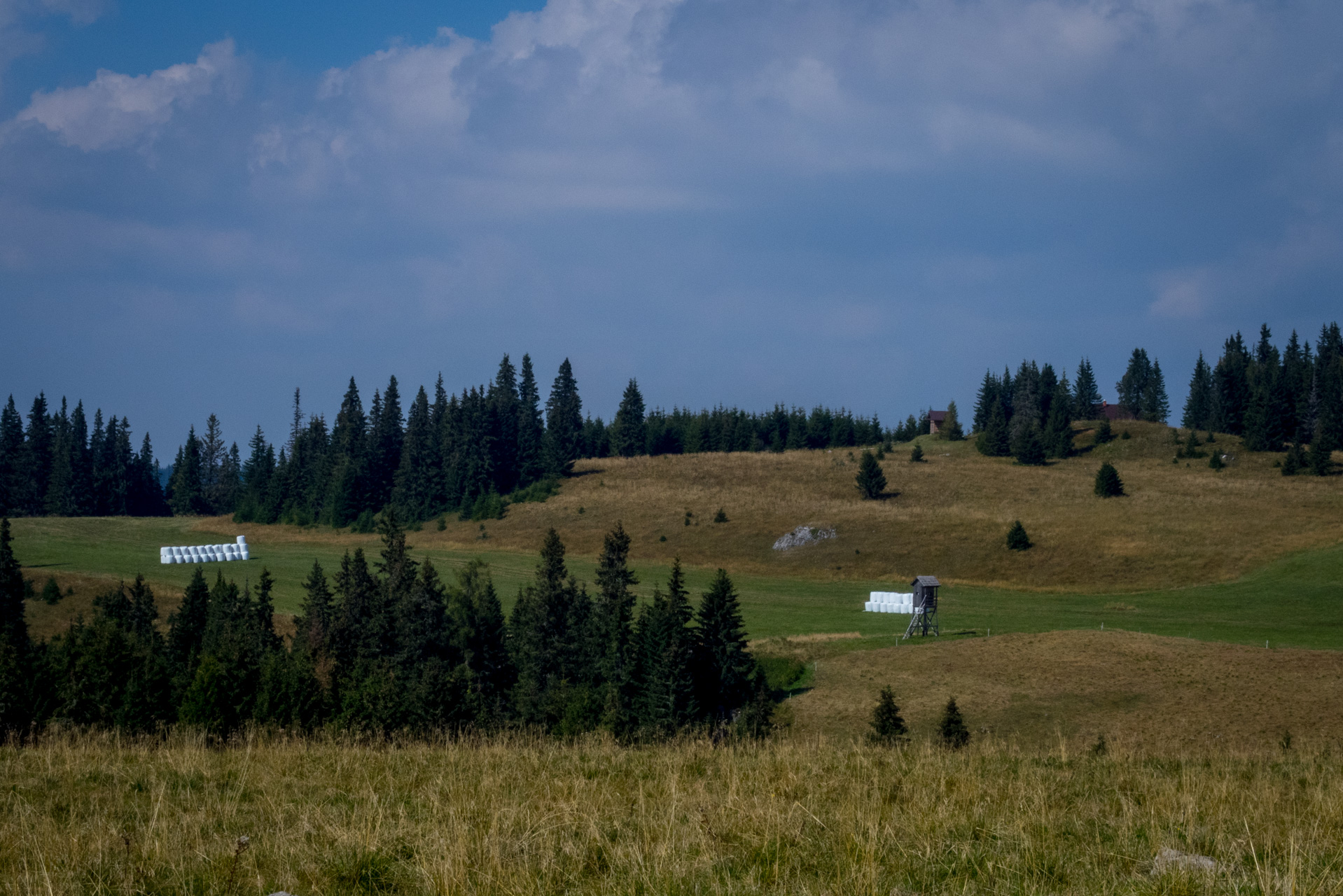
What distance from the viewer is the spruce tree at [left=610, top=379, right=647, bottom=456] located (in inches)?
6481

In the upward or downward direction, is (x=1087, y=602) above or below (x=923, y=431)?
below

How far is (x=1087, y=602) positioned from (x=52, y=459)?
536 ft

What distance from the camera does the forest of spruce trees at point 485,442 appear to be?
134250mm

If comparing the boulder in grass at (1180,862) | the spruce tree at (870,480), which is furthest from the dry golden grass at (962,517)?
the boulder in grass at (1180,862)

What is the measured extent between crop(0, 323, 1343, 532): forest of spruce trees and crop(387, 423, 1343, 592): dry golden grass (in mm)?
6548

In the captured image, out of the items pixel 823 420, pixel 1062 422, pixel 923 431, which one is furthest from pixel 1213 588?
pixel 923 431

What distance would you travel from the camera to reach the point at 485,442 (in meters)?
138

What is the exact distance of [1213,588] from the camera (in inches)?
2977

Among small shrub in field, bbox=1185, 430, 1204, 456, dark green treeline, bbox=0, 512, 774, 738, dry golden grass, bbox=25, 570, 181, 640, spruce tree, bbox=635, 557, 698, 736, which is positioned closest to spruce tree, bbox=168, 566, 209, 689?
dark green treeline, bbox=0, 512, 774, 738

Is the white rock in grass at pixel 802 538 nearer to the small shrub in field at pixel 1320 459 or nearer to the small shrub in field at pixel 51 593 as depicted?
the small shrub in field at pixel 1320 459

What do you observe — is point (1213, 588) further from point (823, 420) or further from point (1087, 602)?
point (823, 420)

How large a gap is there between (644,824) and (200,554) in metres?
102

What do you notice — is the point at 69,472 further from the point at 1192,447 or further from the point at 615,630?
the point at 1192,447

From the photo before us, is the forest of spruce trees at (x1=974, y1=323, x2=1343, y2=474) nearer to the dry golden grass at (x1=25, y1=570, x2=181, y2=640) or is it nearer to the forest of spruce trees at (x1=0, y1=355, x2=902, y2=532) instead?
the forest of spruce trees at (x1=0, y1=355, x2=902, y2=532)
